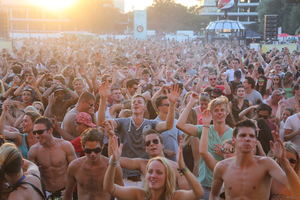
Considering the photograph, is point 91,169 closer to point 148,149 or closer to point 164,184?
point 148,149

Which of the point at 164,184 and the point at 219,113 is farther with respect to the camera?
the point at 219,113

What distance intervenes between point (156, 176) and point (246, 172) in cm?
94

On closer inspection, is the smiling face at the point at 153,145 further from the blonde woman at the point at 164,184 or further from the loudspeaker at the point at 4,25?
the loudspeaker at the point at 4,25

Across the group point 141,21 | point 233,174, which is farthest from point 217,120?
point 141,21

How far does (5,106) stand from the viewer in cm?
609

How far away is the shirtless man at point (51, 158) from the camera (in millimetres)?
5297

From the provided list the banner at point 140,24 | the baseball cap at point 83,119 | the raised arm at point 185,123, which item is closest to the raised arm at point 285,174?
the raised arm at point 185,123

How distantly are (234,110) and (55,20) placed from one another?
96752mm

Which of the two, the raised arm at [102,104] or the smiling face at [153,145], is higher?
the raised arm at [102,104]

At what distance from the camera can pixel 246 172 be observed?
13.4 ft

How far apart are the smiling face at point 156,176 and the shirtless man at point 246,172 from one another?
75cm

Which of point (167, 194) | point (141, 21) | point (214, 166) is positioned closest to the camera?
point (167, 194)

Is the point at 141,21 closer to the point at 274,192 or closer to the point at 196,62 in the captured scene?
the point at 196,62

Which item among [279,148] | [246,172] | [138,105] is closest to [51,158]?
[138,105]
